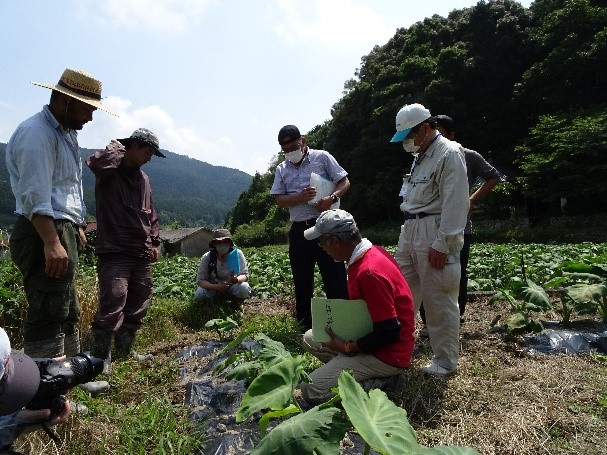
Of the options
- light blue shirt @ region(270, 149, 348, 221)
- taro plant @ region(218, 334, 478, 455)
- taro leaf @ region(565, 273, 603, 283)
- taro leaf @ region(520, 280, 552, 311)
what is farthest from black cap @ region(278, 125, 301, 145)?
taro leaf @ region(565, 273, 603, 283)

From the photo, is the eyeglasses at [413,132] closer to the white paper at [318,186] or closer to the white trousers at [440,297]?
the white trousers at [440,297]

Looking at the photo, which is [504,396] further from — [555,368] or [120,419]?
[120,419]

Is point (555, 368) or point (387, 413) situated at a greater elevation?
point (387, 413)

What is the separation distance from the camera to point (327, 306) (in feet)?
8.73

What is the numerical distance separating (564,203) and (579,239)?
13.4 ft

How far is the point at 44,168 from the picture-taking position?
2656 millimetres

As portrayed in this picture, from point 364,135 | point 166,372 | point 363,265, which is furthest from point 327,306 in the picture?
point 364,135

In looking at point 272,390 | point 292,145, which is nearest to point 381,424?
point 272,390

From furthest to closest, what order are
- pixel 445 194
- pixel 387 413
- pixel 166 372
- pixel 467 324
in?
pixel 467 324, pixel 166 372, pixel 445 194, pixel 387 413

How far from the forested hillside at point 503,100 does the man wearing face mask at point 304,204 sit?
16967 mm

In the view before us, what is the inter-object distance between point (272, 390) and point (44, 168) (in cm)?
176

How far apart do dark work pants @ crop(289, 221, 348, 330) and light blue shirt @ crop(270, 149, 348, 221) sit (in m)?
0.14

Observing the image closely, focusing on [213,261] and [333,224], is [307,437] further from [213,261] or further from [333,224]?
[213,261]

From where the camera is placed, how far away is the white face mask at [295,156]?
4070 mm
